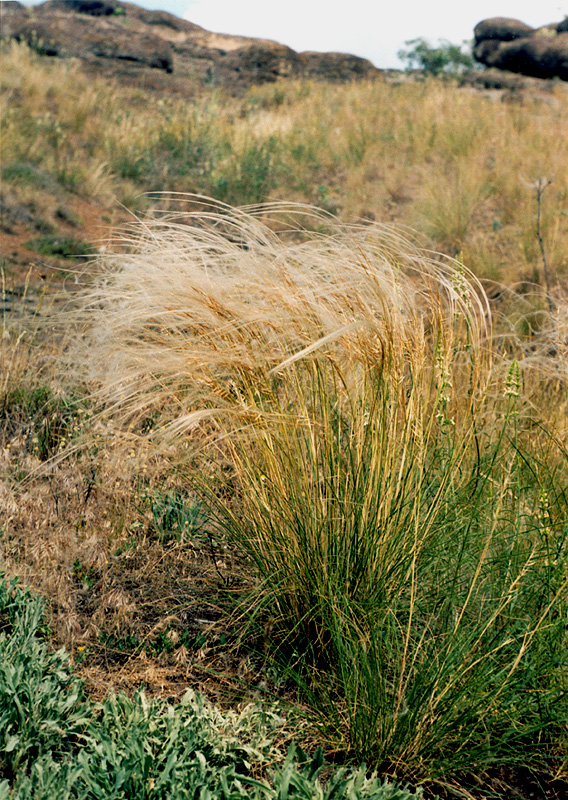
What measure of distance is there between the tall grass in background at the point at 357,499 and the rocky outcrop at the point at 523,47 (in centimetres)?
2114

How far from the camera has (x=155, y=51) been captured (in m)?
16.5

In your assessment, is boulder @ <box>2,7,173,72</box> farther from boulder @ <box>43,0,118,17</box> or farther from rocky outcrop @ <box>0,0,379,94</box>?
boulder @ <box>43,0,118,17</box>

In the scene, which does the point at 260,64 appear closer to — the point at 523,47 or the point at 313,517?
the point at 523,47

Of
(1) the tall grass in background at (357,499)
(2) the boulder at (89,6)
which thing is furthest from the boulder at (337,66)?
(1) the tall grass in background at (357,499)

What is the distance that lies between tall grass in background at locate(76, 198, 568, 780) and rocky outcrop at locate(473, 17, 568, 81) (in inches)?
832

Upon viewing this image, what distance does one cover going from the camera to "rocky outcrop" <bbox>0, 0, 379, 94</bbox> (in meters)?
15.1

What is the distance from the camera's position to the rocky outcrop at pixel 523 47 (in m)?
20.1

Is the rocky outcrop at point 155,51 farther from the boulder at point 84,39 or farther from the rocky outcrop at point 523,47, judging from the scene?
the rocky outcrop at point 523,47

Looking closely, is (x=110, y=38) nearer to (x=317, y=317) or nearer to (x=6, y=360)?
(x=6, y=360)

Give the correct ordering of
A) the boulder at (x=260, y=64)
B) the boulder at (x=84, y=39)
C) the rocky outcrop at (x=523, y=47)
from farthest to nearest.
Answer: the rocky outcrop at (x=523, y=47) → the boulder at (x=260, y=64) → the boulder at (x=84, y=39)

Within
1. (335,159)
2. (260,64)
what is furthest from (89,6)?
(335,159)

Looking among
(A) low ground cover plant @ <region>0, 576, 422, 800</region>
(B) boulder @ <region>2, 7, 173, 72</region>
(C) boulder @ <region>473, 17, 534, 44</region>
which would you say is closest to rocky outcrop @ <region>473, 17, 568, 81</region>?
(C) boulder @ <region>473, 17, 534, 44</region>

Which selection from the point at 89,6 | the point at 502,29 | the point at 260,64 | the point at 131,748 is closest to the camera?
the point at 131,748

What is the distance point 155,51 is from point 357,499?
1722 centimetres
